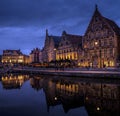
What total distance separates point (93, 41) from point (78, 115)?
49.7 metres

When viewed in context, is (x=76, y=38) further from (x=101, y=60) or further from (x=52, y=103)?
(x=52, y=103)

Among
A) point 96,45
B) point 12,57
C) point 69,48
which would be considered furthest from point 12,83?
point 12,57

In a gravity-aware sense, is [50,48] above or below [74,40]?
below

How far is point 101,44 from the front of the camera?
63.1 metres

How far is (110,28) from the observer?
2360 inches

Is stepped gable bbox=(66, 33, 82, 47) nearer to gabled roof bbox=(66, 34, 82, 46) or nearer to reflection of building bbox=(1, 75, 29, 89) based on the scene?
gabled roof bbox=(66, 34, 82, 46)

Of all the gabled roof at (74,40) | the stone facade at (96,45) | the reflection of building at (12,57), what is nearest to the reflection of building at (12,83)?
the stone facade at (96,45)

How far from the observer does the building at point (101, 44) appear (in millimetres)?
58938

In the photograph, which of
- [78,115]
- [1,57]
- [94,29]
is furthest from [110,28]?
[1,57]

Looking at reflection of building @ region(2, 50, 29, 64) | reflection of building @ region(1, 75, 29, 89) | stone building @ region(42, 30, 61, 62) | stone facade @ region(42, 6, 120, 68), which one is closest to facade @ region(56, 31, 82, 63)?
stone facade @ region(42, 6, 120, 68)

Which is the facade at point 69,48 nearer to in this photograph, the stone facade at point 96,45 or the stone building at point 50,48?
the stone facade at point 96,45

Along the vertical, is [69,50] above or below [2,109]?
above

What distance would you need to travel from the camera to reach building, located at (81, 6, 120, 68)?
5894 cm

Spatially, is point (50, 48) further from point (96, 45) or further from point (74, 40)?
point (96, 45)
